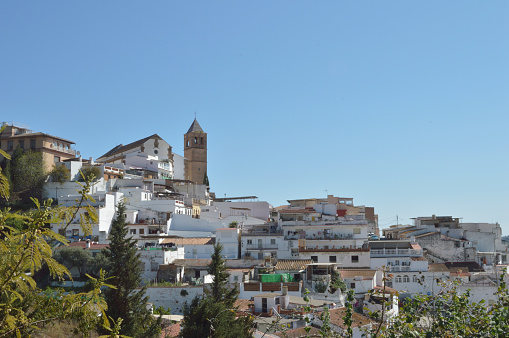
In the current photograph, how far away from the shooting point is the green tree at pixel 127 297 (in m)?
18.8

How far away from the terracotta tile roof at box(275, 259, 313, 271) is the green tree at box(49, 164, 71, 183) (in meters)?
21.4

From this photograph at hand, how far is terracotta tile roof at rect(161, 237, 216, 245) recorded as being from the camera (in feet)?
127

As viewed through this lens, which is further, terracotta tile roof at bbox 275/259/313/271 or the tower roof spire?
the tower roof spire

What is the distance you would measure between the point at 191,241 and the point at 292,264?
875 centimetres

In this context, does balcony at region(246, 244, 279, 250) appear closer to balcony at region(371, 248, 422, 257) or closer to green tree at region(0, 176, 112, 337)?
balcony at region(371, 248, 422, 257)

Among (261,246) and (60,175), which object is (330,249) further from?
(60,175)

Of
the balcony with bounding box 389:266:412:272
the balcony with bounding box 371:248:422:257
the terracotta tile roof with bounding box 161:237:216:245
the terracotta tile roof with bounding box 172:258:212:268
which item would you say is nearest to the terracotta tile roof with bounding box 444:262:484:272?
the balcony with bounding box 371:248:422:257

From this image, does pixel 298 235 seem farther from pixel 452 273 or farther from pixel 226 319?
pixel 226 319

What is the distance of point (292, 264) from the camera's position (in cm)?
3391

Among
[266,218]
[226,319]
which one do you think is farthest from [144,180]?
[226,319]

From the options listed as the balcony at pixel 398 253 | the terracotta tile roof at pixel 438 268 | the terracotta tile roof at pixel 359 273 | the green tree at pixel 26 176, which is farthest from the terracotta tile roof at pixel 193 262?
the green tree at pixel 26 176

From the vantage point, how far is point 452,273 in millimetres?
35625

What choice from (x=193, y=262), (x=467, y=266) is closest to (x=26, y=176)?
(x=193, y=262)

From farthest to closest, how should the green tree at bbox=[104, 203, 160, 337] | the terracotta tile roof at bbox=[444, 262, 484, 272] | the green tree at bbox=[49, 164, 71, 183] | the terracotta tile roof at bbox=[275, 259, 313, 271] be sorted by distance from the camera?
the green tree at bbox=[49, 164, 71, 183] → the terracotta tile roof at bbox=[444, 262, 484, 272] → the terracotta tile roof at bbox=[275, 259, 313, 271] → the green tree at bbox=[104, 203, 160, 337]
